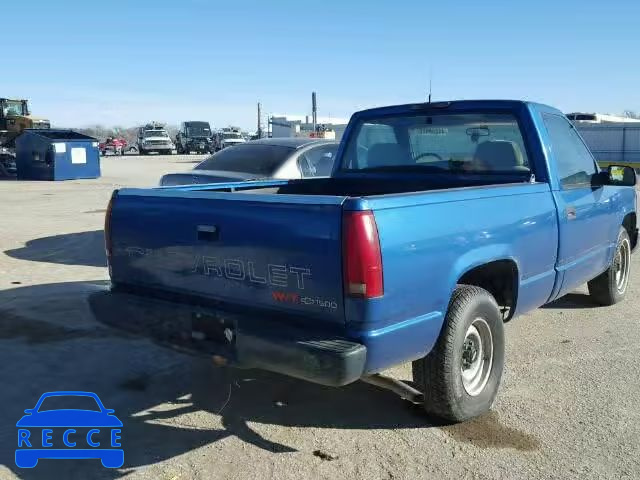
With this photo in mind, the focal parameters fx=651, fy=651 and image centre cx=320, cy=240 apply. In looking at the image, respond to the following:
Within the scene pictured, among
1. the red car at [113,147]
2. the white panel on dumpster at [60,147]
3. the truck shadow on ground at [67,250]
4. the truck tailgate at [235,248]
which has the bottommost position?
the truck shadow on ground at [67,250]

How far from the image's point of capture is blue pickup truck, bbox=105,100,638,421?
3117mm

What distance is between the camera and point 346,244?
3049mm

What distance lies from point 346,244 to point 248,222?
2.00 ft

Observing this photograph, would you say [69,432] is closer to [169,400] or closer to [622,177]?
[169,400]

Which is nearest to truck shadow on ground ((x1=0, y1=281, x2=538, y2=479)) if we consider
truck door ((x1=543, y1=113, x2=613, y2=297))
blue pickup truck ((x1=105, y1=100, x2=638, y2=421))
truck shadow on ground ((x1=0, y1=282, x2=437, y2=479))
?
truck shadow on ground ((x1=0, y1=282, x2=437, y2=479))

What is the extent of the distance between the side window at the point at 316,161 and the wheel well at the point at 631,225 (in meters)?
3.45

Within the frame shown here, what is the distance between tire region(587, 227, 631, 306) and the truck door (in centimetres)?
55

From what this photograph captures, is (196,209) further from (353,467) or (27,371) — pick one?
(27,371)

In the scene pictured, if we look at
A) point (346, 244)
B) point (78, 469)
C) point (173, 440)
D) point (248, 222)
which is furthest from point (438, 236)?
point (78, 469)

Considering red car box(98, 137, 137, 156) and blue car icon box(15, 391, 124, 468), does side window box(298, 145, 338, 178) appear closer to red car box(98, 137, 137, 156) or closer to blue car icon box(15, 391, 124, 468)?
blue car icon box(15, 391, 124, 468)

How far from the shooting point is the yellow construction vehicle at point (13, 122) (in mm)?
28172

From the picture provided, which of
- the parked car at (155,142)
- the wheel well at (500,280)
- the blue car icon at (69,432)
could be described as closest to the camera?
the blue car icon at (69,432)

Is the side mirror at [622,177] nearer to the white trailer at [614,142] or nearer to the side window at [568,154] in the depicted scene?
the side window at [568,154]

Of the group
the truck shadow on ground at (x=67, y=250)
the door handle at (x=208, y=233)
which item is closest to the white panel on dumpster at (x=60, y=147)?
the truck shadow on ground at (x=67, y=250)
